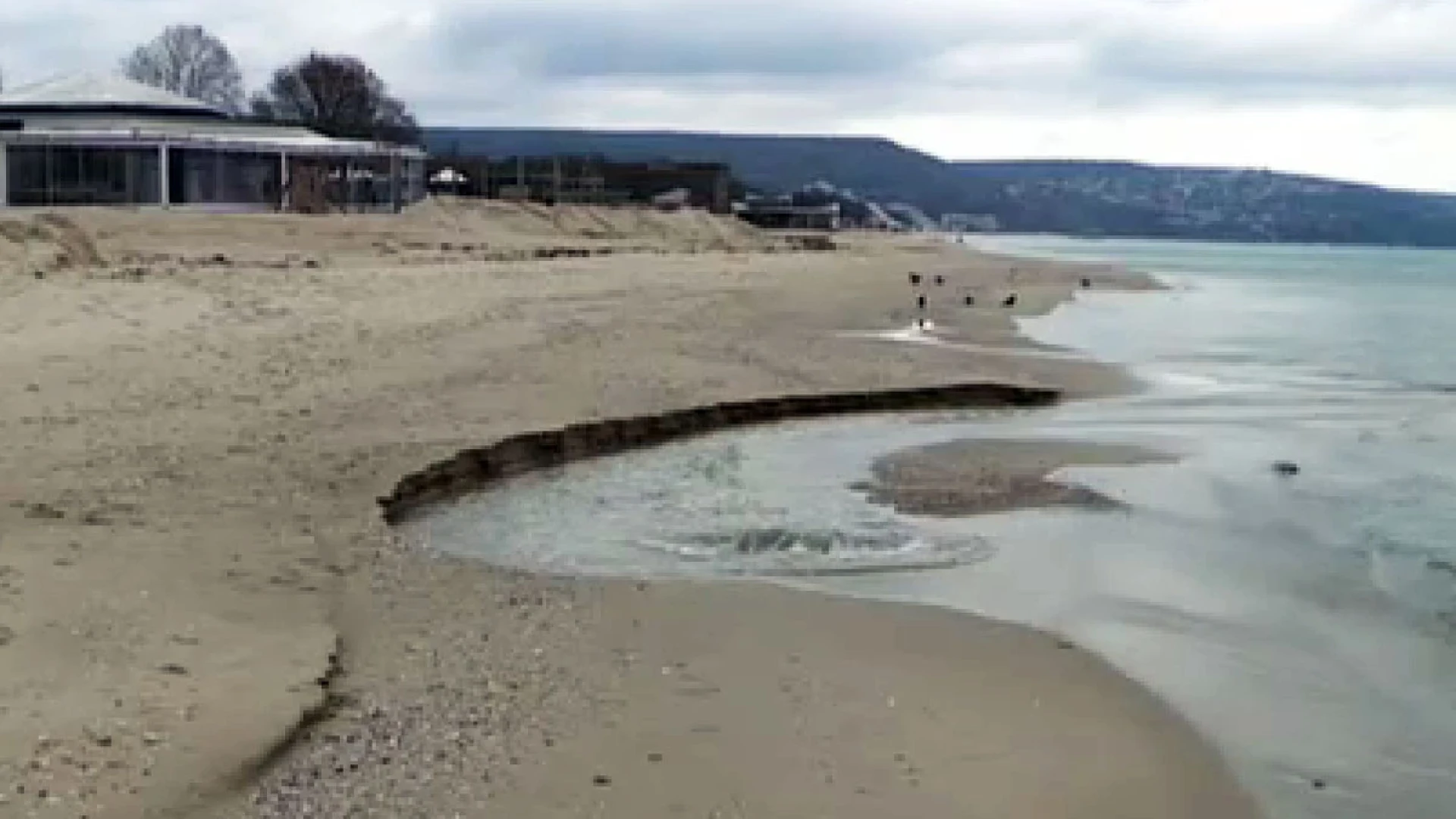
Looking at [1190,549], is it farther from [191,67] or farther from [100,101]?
[191,67]

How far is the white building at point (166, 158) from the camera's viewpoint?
4750cm

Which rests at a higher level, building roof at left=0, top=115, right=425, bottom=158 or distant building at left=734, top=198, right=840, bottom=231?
building roof at left=0, top=115, right=425, bottom=158

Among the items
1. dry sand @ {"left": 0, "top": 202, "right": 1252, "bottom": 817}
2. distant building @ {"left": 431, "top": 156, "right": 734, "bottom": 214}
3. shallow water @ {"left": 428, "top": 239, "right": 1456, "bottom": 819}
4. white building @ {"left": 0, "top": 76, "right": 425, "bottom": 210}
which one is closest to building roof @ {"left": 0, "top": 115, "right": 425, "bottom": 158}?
white building @ {"left": 0, "top": 76, "right": 425, "bottom": 210}

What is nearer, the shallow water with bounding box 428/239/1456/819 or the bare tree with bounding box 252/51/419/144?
the shallow water with bounding box 428/239/1456/819

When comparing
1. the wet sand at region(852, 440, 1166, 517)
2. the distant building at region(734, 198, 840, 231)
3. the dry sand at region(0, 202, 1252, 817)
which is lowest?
the distant building at region(734, 198, 840, 231)

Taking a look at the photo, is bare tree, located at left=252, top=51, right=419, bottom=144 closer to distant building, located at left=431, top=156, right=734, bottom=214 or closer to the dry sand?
distant building, located at left=431, top=156, right=734, bottom=214

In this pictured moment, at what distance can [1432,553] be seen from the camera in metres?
13.3

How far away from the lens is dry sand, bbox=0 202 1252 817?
260 inches

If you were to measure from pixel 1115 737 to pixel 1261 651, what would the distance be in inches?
93.8

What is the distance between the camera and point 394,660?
8.30 meters

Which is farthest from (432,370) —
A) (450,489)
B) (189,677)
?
(189,677)

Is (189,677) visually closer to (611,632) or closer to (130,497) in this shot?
(611,632)

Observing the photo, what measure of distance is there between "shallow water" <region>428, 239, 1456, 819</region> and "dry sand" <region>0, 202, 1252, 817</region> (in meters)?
0.62

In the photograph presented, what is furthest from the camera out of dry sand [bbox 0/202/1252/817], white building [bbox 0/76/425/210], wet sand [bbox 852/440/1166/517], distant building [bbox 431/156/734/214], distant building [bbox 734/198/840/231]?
distant building [bbox 734/198/840/231]
